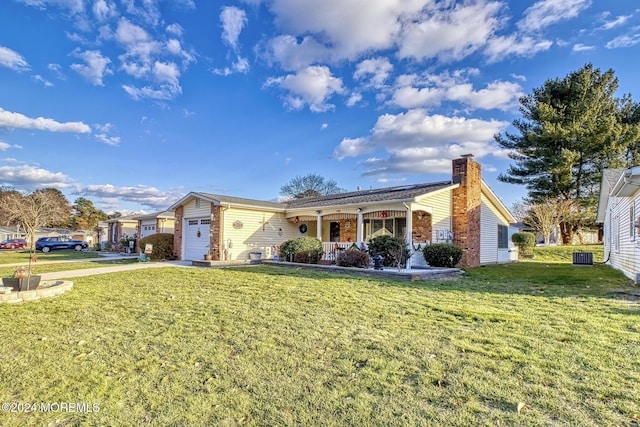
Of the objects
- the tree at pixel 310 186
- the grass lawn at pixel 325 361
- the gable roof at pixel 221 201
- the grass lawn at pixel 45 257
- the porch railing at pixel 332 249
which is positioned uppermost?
the tree at pixel 310 186

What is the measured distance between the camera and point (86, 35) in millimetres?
13109

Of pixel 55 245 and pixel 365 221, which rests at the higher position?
pixel 365 221

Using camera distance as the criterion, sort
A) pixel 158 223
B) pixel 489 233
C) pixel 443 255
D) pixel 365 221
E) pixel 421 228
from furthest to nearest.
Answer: pixel 158 223 < pixel 489 233 < pixel 365 221 < pixel 421 228 < pixel 443 255

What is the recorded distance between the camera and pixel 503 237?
2005 centimetres

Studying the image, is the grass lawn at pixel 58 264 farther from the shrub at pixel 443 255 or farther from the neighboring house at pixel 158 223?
the shrub at pixel 443 255

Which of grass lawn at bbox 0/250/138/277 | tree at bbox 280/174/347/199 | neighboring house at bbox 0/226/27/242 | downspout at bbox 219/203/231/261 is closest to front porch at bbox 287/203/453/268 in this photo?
downspout at bbox 219/203/231/261

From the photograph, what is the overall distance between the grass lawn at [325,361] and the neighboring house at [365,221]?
8419mm

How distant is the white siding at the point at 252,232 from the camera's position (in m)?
17.3

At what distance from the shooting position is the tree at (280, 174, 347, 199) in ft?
143

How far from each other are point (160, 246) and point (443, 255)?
48.8ft

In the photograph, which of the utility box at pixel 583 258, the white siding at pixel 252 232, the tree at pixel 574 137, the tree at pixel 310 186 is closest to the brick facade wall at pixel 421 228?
the white siding at pixel 252 232

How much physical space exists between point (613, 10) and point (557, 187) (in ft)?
59.8

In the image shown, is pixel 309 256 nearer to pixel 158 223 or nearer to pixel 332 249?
pixel 332 249

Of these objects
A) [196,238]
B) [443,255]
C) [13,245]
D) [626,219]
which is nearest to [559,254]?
[626,219]
